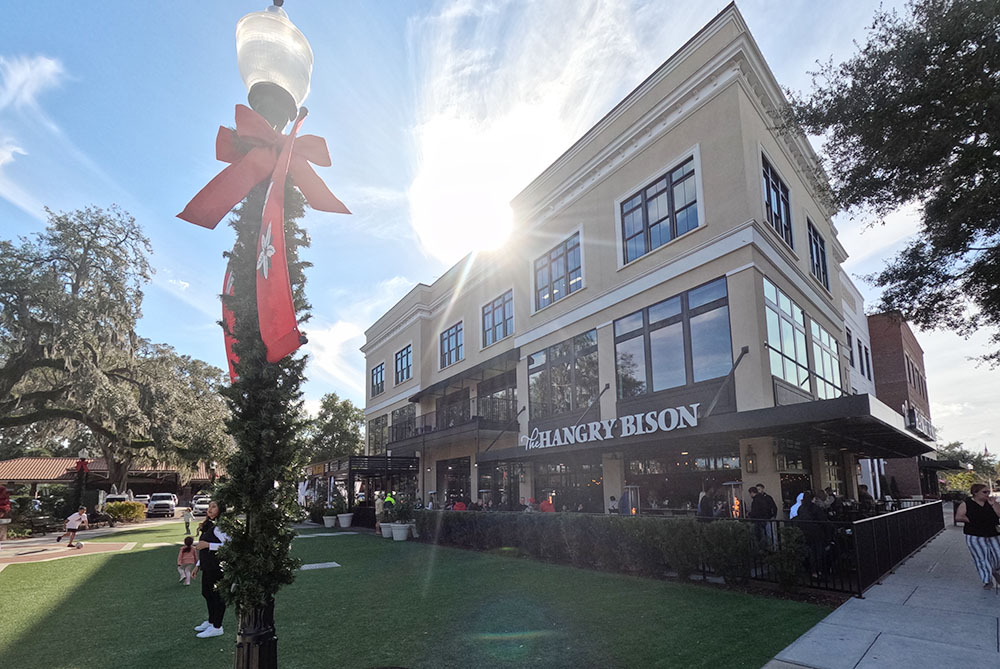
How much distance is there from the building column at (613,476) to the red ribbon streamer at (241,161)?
15.0 meters

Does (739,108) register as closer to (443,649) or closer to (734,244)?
(734,244)

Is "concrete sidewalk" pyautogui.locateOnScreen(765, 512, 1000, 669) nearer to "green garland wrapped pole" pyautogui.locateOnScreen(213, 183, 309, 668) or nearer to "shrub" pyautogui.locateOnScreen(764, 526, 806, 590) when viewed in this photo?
"shrub" pyautogui.locateOnScreen(764, 526, 806, 590)

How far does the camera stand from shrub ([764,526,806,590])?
9336 millimetres

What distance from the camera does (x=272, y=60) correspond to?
4.55m

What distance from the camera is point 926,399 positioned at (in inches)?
1934

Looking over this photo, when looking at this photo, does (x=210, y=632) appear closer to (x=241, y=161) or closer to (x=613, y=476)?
(x=241, y=161)

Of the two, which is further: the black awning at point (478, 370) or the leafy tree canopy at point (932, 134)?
the black awning at point (478, 370)

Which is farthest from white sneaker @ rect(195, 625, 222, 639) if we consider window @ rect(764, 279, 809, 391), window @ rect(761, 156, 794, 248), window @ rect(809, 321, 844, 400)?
window @ rect(809, 321, 844, 400)

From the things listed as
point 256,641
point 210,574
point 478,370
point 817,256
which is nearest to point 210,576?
point 210,574

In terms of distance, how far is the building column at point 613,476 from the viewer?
58.0 feet

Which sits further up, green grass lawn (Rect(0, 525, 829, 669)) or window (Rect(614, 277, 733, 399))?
window (Rect(614, 277, 733, 399))

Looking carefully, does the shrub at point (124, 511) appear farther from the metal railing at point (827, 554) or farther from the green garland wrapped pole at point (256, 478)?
the green garland wrapped pole at point (256, 478)

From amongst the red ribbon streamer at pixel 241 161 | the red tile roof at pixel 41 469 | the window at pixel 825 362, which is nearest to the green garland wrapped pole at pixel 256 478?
the red ribbon streamer at pixel 241 161

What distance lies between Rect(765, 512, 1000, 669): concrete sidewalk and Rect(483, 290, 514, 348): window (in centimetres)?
1775
